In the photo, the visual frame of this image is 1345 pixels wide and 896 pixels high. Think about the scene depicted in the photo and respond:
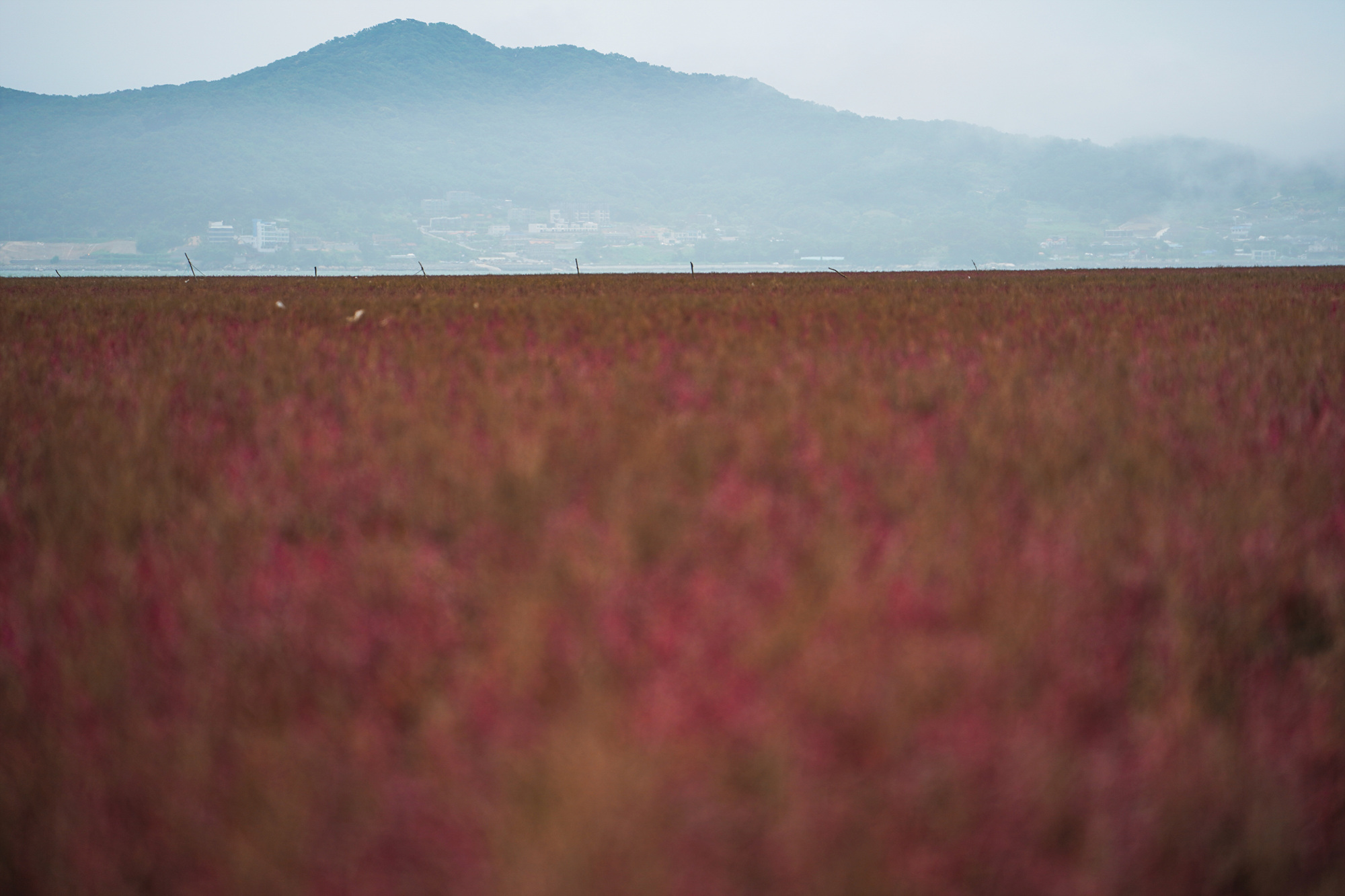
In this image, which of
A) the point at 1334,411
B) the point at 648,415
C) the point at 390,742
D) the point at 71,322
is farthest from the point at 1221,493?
the point at 71,322

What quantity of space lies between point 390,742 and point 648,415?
2.93m

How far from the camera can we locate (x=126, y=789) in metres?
1.52

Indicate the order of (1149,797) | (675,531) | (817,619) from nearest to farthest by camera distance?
(1149,797) < (817,619) < (675,531)

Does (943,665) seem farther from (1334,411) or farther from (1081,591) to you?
(1334,411)

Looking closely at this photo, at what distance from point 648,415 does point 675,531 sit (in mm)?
1834

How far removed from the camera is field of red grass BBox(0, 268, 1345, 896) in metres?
1.33

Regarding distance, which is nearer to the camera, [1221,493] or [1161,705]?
[1161,705]

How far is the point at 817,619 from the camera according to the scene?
6.43 feet

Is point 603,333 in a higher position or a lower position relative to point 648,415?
higher

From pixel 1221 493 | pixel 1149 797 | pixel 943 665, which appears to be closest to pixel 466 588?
pixel 943 665

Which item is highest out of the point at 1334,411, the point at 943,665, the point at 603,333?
the point at 603,333

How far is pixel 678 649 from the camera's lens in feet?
6.17

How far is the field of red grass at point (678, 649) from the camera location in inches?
52.4

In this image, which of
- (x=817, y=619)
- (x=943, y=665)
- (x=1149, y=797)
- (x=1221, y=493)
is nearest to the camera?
(x=1149, y=797)
